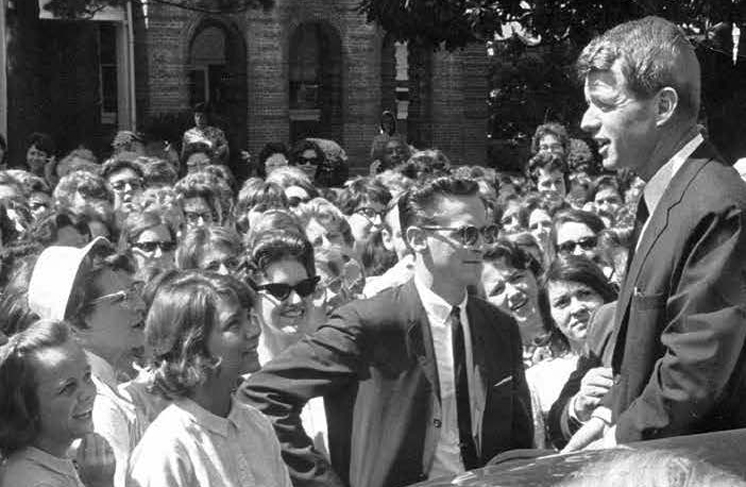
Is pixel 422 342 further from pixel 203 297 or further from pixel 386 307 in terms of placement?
pixel 203 297

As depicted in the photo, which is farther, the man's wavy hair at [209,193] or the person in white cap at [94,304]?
the man's wavy hair at [209,193]

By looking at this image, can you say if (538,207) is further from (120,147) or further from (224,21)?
(224,21)

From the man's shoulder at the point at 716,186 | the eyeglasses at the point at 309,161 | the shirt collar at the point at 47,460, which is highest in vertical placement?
the man's shoulder at the point at 716,186

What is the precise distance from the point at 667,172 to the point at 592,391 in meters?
0.65

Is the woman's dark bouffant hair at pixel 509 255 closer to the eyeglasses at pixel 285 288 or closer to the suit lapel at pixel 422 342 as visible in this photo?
the eyeglasses at pixel 285 288

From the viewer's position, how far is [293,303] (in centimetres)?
593

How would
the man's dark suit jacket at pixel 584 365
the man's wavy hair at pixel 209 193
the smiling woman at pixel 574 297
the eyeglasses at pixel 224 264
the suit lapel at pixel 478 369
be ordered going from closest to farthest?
1. the man's dark suit jacket at pixel 584 365
2. the suit lapel at pixel 478 369
3. the smiling woman at pixel 574 297
4. the eyeglasses at pixel 224 264
5. the man's wavy hair at pixel 209 193

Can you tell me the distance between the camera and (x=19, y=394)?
3920mm

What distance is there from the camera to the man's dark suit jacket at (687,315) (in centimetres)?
363

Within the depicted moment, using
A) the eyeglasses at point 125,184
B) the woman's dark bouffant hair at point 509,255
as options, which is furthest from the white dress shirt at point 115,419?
the eyeglasses at point 125,184

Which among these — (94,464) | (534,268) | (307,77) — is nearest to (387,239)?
(534,268)

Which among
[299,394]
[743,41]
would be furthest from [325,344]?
[743,41]

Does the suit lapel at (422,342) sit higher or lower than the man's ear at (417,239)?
lower

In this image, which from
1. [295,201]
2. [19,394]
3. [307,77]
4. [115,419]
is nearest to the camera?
[19,394]
